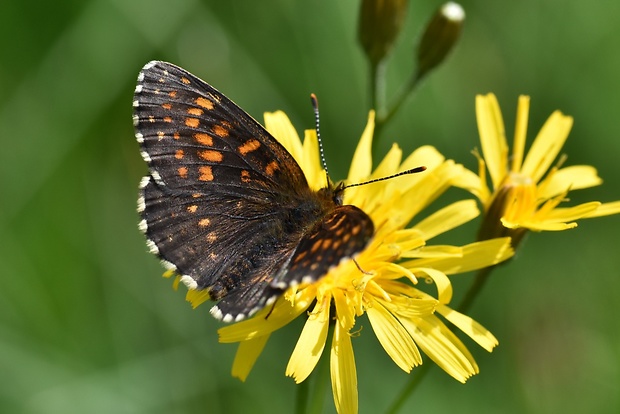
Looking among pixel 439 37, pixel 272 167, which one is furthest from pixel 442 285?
pixel 439 37

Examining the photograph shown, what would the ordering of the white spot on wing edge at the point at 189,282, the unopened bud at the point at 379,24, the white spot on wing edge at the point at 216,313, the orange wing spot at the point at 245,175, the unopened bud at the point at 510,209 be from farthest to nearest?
the unopened bud at the point at 379,24 < the unopened bud at the point at 510,209 < the orange wing spot at the point at 245,175 < the white spot on wing edge at the point at 189,282 < the white spot on wing edge at the point at 216,313

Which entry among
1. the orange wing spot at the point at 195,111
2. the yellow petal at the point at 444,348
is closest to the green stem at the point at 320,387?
the yellow petal at the point at 444,348

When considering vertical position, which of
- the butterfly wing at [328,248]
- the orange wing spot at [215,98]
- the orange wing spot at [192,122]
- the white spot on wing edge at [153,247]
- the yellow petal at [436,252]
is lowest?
the yellow petal at [436,252]

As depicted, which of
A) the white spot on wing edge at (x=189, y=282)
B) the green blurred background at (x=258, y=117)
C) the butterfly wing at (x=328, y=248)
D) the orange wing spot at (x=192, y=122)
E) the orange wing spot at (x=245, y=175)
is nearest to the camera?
the butterfly wing at (x=328, y=248)

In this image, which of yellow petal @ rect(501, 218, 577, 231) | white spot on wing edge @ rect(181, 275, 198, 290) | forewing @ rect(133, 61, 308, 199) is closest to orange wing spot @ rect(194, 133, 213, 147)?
forewing @ rect(133, 61, 308, 199)

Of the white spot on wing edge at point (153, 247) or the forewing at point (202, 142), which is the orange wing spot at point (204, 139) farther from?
the white spot on wing edge at point (153, 247)

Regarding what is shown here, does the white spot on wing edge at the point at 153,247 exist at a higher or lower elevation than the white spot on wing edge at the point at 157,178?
lower

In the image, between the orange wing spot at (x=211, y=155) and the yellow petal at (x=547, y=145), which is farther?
the yellow petal at (x=547, y=145)
